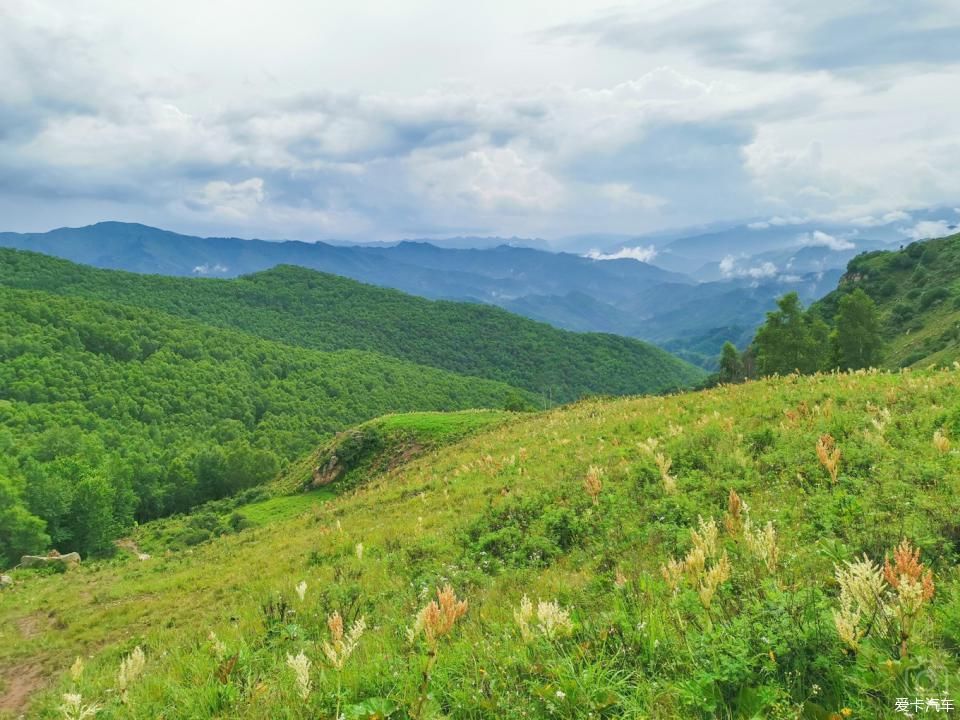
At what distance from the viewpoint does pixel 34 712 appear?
8117 mm

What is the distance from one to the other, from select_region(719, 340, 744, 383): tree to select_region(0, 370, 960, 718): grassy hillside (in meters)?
64.9

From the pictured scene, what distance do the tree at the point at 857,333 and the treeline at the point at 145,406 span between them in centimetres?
3699

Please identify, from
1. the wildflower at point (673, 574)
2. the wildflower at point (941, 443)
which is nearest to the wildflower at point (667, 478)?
the wildflower at point (941, 443)

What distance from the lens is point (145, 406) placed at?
11725cm

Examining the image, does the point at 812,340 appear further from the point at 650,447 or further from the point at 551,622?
the point at 551,622

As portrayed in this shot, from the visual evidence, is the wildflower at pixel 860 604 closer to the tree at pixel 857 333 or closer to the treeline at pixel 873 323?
the treeline at pixel 873 323

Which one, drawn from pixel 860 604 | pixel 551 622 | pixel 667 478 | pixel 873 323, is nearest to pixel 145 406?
pixel 873 323

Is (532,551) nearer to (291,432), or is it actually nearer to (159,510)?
(159,510)

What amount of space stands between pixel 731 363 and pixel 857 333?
64.1ft

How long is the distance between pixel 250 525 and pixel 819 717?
135 feet

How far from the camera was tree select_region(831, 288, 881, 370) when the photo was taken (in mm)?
58344

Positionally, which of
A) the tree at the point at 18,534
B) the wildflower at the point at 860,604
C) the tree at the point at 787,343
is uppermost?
the wildflower at the point at 860,604

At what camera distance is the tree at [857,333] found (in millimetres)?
58344

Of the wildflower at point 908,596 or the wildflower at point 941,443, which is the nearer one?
the wildflower at point 908,596
